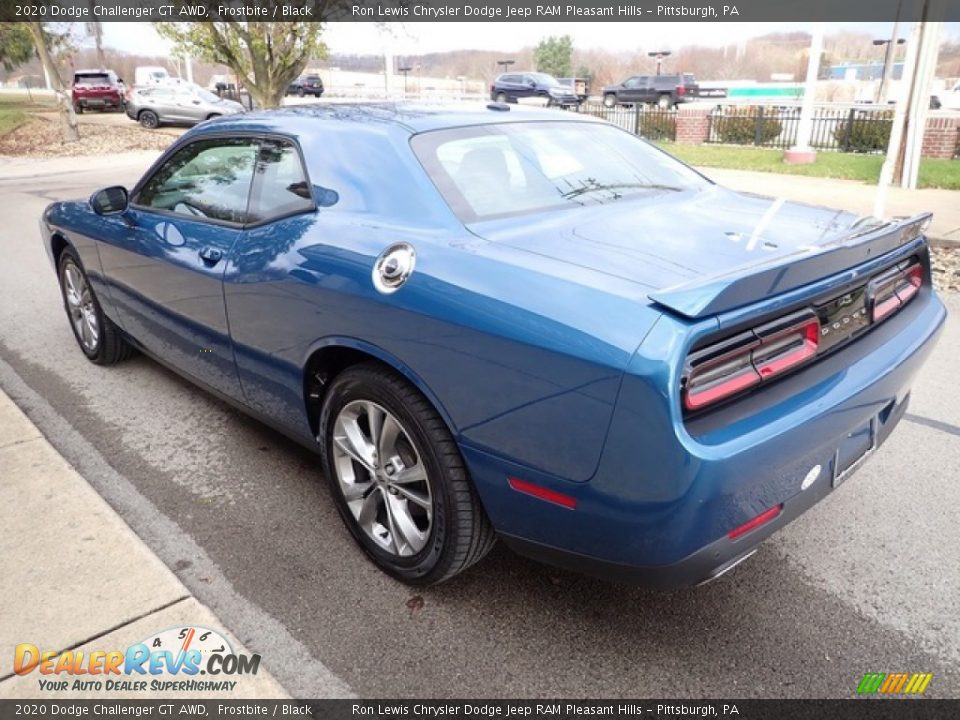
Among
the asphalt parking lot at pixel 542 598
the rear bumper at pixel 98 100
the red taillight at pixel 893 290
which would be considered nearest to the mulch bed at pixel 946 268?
the asphalt parking lot at pixel 542 598

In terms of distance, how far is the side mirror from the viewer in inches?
159

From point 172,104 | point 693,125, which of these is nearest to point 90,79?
point 172,104

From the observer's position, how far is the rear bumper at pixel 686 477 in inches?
71.3

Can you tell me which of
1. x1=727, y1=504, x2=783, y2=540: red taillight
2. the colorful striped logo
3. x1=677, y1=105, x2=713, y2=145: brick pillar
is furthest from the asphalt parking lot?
x1=677, y1=105, x2=713, y2=145: brick pillar

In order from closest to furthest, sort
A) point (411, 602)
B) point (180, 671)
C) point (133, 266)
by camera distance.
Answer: point (180, 671) → point (411, 602) → point (133, 266)

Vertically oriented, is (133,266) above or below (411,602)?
above

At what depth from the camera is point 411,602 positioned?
260 centimetres

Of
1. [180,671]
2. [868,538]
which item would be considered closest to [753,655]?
[868,538]

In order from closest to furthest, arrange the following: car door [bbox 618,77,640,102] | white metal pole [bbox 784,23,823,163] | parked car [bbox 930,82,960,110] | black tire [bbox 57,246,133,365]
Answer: black tire [bbox 57,246,133,365], white metal pole [bbox 784,23,823,163], parked car [bbox 930,82,960,110], car door [bbox 618,77,640,102]

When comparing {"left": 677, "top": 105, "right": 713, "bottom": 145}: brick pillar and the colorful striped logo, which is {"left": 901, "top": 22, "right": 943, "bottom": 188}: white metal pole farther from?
the colorful striped logo

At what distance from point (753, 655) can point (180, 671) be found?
1.75m

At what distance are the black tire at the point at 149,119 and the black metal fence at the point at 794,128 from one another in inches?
697

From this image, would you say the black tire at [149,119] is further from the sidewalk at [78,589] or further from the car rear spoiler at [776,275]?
the car rear spoiler at [776,275]

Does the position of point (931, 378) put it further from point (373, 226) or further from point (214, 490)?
point (214, 490)
